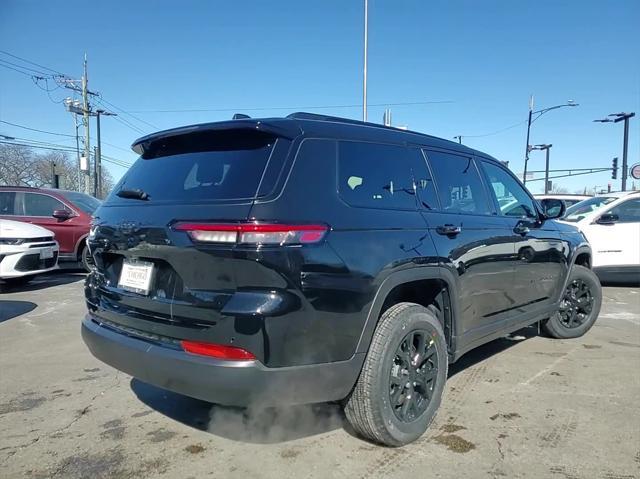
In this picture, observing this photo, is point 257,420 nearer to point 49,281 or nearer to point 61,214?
point 49,281

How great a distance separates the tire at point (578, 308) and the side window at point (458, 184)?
2.21 meters

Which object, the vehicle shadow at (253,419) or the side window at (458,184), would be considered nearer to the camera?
the vehicle shadow at (253,419)

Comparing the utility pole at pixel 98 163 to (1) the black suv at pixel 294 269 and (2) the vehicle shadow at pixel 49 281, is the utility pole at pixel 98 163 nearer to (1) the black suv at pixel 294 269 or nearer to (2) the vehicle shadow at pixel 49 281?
(2) the vehicle shadow at pixel 49 281

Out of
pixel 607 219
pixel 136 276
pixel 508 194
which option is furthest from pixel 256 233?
pixel 607 219

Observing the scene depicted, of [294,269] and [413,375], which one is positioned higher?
[294,269]

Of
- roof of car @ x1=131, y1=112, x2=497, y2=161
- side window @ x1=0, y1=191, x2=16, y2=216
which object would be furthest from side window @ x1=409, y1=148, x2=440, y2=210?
side window @ x1=0, y1=191, x2=16, y2=216

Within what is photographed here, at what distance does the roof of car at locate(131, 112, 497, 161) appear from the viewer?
2.66 meters

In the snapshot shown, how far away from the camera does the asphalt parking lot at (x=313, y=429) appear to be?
9.04 ft

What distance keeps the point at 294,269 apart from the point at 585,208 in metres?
8.40

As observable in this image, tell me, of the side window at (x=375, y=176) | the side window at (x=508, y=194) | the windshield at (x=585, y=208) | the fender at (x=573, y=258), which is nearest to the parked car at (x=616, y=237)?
the windshield at (x=585, y=208)

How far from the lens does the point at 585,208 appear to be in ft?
29.9

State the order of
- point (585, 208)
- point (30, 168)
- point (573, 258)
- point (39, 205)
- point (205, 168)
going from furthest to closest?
point (30, 168) → point (39, 205) → point (585, 208) → point (573, 258) → point (205, 168)

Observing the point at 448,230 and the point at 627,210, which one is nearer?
the point at 448,230

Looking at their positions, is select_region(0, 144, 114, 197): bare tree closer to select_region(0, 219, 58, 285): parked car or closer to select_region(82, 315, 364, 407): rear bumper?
select_region(0, 219, 58, 285): parked car
